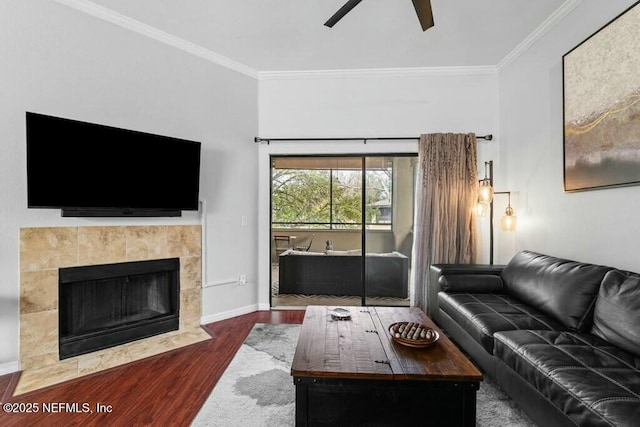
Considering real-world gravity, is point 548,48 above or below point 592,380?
above

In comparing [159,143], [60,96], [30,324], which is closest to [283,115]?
[159,143]

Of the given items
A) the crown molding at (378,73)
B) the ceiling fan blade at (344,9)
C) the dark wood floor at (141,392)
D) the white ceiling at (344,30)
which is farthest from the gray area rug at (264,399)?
the crown molding at (378,73)

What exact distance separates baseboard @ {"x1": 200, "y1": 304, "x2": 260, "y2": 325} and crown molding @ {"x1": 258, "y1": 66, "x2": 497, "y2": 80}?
2.86 m

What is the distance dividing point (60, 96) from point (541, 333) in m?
3.93

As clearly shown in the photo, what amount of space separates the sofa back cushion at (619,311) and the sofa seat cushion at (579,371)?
2.1 inches

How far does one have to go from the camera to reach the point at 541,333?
1958mm

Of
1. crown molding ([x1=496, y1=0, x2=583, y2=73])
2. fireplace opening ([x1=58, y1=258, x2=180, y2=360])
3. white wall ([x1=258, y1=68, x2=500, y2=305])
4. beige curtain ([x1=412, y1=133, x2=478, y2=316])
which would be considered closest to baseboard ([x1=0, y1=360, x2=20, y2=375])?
fireplace opening ([x1=58, y1=258, x2=180, y2=360])

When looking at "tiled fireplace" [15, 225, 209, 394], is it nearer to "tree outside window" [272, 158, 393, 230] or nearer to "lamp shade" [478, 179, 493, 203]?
"tree outside window" [272, 158, 393, 230]

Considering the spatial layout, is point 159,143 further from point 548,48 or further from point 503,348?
point 548,48

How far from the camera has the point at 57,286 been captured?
8.58 ft

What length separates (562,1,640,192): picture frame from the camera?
213 cm

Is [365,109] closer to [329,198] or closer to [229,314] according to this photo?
[329,198]

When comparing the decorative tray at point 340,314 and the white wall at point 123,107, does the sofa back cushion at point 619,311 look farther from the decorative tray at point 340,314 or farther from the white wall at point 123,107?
the white wall at point 123,107

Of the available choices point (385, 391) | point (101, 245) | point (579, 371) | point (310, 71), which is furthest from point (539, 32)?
point (101, 245)
